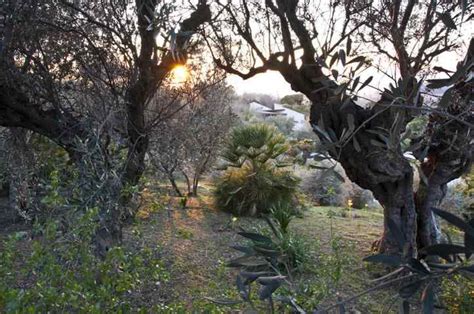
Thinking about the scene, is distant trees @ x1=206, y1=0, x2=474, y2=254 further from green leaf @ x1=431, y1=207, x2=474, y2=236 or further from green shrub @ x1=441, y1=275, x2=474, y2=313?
green leaf @ x1=431, y1=207, x2=474, y2=236

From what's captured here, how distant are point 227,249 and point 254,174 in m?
2.31

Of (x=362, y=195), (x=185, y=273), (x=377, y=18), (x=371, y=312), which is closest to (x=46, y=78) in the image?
(x=185, y=273)

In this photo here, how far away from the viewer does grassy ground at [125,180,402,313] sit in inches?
147

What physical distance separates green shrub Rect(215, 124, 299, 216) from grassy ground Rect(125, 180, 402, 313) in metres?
0.33

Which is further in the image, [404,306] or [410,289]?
[404,306]

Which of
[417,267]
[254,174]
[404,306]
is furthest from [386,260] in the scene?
[254,174]

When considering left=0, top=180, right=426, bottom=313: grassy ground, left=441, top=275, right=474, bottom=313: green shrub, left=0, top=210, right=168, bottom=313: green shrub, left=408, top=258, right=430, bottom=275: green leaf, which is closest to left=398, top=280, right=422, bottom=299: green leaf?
left=408, top=258, right=430, bottom=275: green leaf

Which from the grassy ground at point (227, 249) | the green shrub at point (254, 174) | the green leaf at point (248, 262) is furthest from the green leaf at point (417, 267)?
the green shrub at point (254, 174)

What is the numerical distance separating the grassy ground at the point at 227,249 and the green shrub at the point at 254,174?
0.33 metres

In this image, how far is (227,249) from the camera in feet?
18.4

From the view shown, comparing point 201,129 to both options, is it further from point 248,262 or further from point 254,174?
point 248,262

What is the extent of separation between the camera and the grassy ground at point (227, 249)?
372 centimetres

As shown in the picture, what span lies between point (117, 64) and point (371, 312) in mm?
3071

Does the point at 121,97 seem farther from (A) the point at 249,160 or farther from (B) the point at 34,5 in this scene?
(A) the point at 249,160
